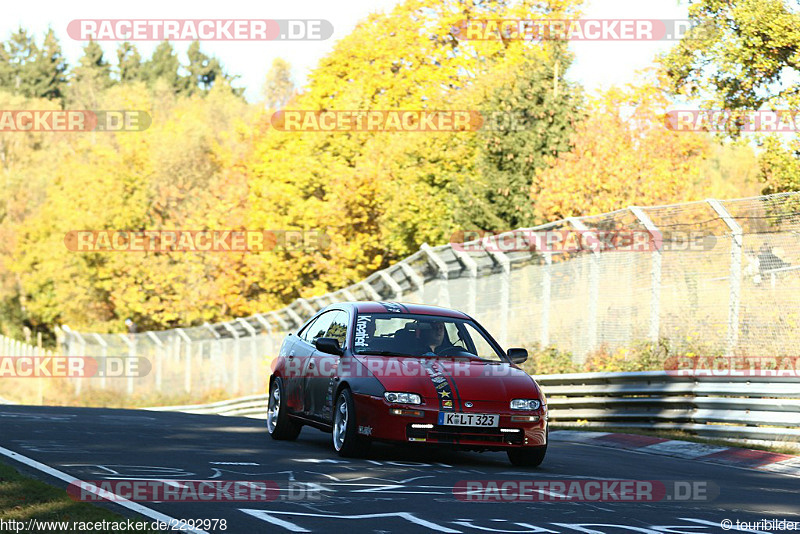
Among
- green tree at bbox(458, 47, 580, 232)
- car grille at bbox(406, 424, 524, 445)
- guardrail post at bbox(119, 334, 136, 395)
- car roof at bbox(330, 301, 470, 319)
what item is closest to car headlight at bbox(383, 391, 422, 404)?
car grille at bbox(406, 424, 524, 445)

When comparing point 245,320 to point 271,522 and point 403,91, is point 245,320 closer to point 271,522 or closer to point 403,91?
point 403,91

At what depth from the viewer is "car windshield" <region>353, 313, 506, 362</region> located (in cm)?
1301

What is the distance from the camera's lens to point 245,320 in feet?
122

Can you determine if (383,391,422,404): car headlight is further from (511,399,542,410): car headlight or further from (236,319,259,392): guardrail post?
(236,319,259,392): guardrail post

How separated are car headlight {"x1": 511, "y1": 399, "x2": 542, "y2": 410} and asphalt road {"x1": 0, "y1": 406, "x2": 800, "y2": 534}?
59cm

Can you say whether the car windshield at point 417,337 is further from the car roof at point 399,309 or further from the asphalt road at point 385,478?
the asphalt road at point 385,478

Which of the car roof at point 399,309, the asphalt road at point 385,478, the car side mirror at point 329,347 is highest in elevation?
the car roof at point 399,309

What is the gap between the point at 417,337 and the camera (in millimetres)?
13250

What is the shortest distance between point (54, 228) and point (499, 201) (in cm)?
4611

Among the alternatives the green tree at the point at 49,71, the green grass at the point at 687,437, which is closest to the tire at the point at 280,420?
the green grass at the point at 687,437

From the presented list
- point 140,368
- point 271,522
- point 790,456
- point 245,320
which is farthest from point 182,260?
point 271,522

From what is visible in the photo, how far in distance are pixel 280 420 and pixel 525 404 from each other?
3.72 meters

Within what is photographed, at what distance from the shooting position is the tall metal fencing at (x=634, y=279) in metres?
17.1

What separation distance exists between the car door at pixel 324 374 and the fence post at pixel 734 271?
6.27 metres
